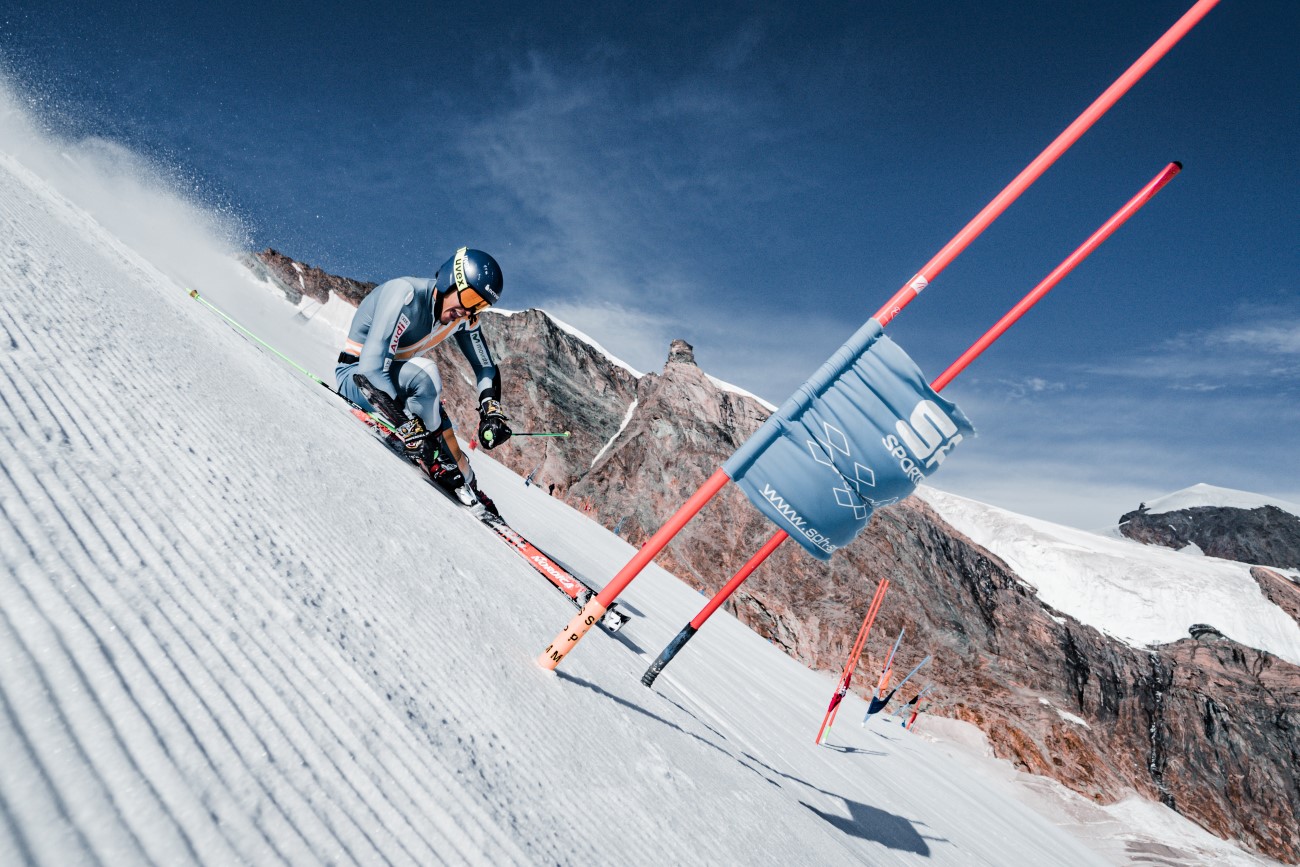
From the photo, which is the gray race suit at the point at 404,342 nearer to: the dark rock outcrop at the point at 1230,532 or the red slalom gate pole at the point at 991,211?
the red slalom gate pole at the point at 991,211

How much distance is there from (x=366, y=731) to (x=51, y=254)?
3110 millimetres

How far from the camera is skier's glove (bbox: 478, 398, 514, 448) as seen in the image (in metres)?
5.31

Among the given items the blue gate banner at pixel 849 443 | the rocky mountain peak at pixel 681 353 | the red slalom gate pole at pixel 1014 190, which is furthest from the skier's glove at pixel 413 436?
the rocky mountain peak at pixel 681 353

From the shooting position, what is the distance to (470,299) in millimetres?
4961

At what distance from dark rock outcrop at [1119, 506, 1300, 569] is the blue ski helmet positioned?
6844 centimetres

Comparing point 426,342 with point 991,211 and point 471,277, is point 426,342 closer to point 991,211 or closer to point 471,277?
point 471,277

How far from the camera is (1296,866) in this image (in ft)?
61.7

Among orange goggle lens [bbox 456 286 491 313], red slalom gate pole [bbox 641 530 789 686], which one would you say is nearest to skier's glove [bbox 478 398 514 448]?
orange goggle lens [bbox 456 286 491 313]

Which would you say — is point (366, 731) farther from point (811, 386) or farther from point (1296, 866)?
point (1296, 866)

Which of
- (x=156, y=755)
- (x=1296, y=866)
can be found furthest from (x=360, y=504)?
(x=1296, y=866)

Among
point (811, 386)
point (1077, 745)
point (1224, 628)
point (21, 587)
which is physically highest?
point (1224, 628)

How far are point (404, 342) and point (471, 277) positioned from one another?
82 centimetres

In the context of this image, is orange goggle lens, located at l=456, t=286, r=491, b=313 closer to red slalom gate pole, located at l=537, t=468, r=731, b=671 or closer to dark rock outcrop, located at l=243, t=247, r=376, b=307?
red slalom gate pole, located at l=537, t=468, r=731, b=671

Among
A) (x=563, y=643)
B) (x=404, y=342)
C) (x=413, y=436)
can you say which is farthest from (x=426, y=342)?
(x=563, y=643)
